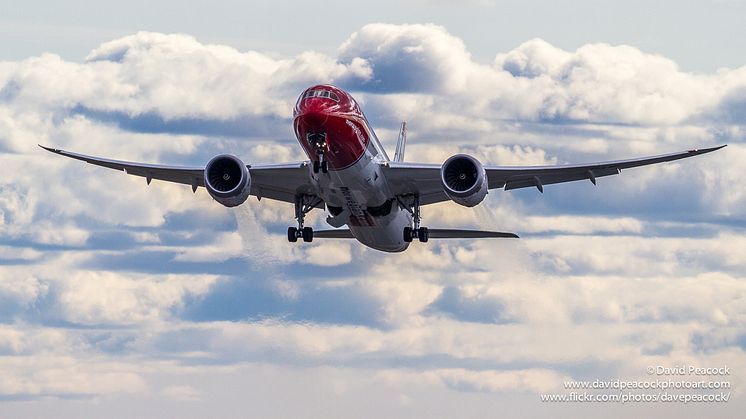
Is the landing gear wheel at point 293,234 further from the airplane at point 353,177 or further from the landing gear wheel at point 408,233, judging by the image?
the landing gear wheel at point 408,233

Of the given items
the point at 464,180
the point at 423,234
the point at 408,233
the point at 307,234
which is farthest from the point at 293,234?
the point at 464,180

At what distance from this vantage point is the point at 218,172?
2653 inches

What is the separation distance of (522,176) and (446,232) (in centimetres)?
752

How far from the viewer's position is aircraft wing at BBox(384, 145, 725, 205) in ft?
222

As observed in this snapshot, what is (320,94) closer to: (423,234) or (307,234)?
(307,234)

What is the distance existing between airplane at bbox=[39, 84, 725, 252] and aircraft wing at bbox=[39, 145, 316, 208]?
4 centimetres

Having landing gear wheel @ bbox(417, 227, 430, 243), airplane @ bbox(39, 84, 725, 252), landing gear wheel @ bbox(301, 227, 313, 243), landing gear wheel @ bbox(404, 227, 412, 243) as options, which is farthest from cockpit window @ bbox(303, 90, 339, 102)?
landing gear wheel @ bbox(417, 227, 430, 243)

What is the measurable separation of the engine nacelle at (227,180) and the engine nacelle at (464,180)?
8.44 meters

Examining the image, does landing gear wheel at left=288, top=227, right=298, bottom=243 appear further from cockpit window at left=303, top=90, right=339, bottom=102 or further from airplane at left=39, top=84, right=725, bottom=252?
cockpit window at left=303, top=90, right=339, bottom=102

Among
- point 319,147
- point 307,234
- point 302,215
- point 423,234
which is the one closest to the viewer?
point 319,147

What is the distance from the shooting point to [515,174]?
226 feet

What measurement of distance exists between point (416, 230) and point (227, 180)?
9.97 meters

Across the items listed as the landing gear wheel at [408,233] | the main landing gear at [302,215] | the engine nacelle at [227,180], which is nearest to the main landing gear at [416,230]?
the landing gear wheel at [408,233]

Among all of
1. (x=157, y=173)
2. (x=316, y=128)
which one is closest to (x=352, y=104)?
(x=316, y=128)
